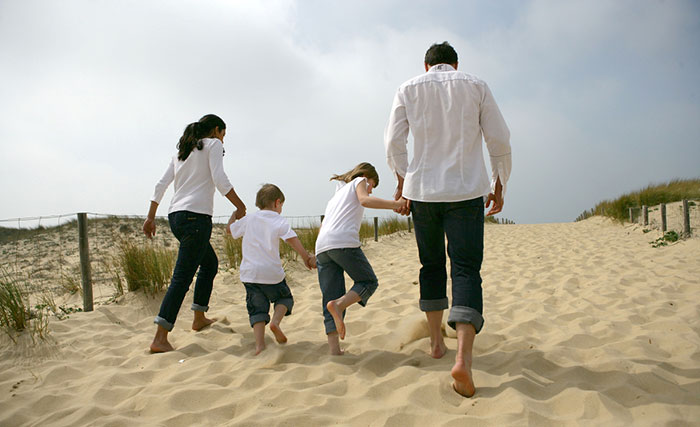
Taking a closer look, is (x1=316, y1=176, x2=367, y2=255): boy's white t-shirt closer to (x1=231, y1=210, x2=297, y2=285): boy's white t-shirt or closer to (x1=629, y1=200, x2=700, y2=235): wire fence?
(x1=231, y1=210, x2=297, y2=285): boy's white t-shirt

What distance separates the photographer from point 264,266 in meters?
3.07

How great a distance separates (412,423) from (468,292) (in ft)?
2.24

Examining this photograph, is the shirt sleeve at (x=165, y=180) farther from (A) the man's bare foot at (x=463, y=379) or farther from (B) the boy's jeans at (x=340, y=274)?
(A) the man's bare foot at (x=463, y=379)

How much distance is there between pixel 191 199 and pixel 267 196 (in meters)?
0.55

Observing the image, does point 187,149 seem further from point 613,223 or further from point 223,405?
point 613,223

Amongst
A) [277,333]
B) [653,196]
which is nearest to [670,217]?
[653,196]

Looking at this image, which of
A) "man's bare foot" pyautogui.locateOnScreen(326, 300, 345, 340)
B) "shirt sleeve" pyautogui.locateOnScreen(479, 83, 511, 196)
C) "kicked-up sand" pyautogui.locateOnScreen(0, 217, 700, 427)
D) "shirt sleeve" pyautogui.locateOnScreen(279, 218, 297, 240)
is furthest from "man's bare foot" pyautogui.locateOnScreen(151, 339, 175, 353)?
"shirt sleeve" pyautogui.locateOnScreen(479, 83, 511, 196)

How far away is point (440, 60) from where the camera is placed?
2.42 metres

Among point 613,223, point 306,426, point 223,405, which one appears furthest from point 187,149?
point 613,223

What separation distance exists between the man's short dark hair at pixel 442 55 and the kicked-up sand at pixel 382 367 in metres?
1.69

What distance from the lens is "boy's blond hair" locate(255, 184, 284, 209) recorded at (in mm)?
3250

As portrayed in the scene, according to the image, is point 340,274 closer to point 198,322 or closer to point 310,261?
point 310,261

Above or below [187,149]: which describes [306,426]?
below

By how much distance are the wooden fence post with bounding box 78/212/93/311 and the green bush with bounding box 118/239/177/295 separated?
412mm
